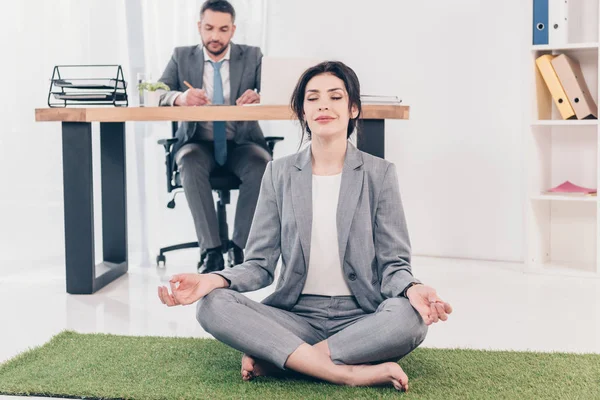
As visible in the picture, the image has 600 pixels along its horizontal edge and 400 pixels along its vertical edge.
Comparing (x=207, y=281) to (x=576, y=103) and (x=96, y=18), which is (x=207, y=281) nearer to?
(x=576, y=103)

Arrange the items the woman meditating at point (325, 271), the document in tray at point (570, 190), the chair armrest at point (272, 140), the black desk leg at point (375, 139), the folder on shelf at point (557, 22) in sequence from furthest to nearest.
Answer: the chair armrest at point (272, 140) < the document in tray at point (570, 190) < the folder on shelf at point (557, 22) < the black desk leg at point (375, 139) < the woman meditating at point (325, 271)

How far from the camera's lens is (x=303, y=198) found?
7.25 ft

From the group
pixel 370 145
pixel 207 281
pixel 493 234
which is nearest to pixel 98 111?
pixel 370 145

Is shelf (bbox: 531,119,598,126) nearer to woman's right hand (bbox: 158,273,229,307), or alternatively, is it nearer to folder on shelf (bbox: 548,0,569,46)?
folder on shelf (bbox: 548,0,569,46)

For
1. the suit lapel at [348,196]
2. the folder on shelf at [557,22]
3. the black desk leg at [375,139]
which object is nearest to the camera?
the suit lapel at [348,196]

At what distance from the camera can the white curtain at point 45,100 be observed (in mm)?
4012

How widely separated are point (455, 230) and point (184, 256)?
1.37 meters

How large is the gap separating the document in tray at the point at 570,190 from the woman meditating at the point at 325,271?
68.9 inches

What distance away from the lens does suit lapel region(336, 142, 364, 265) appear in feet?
7.12

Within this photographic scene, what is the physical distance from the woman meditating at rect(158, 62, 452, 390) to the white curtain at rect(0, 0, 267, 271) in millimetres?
2053

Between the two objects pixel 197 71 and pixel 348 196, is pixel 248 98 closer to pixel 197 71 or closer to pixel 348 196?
pixel 197 71

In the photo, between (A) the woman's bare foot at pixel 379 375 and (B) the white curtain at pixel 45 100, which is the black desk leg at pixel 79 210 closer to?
(B) the white curtain at pixel 45 100

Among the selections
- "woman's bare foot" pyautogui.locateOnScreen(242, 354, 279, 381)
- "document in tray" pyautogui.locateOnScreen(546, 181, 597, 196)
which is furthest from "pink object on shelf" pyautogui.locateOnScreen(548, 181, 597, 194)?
"woman's bare foot" pyautogui.locateOnScreen(242, 354, 279, 381)

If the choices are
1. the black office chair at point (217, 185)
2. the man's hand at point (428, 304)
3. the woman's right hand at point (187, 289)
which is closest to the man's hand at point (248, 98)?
the black office chair at point (217, 185)
